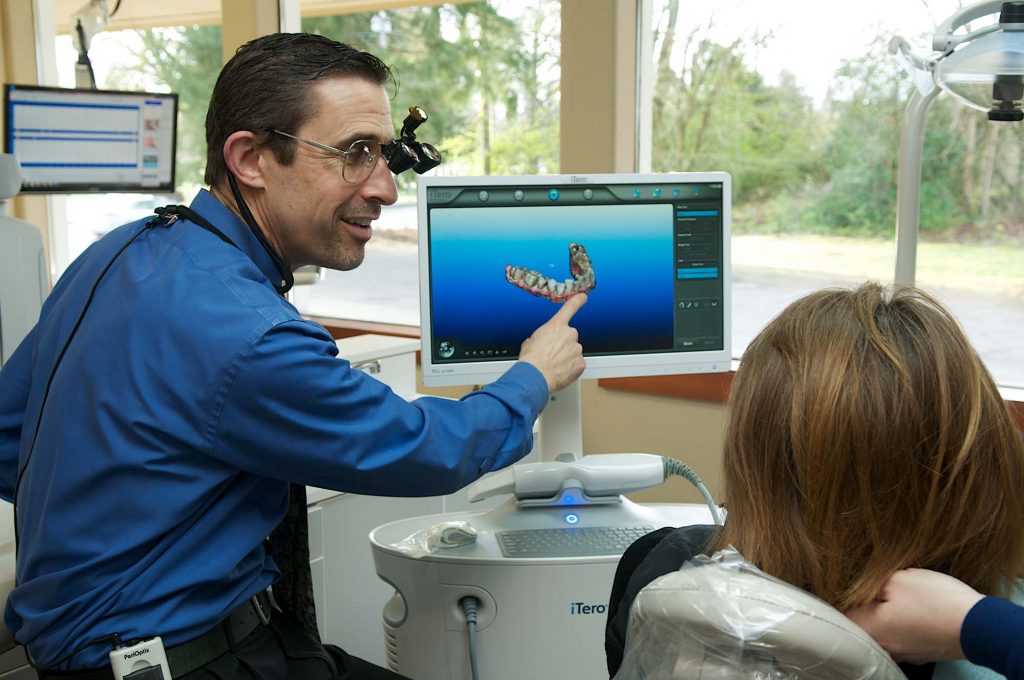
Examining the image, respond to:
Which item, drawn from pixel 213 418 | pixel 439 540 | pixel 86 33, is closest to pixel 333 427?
pixel 213 418

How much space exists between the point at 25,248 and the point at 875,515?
2130 millimetres

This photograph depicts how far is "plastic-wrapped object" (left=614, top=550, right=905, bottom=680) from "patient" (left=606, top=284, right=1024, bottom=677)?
0.42 ft

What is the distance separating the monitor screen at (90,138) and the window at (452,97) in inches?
30.0

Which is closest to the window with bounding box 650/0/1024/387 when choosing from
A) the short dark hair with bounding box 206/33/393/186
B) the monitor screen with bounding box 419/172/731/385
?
the monitor screen with bounding box 419/172/731/385

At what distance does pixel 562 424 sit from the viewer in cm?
176

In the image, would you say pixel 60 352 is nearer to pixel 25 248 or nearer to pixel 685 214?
pixel 685 214

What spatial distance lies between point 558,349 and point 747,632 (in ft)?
3.27

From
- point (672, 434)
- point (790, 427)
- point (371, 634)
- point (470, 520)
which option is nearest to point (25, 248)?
point (371, 634)

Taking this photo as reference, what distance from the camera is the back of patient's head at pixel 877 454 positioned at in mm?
800

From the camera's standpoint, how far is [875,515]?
0.82 meters

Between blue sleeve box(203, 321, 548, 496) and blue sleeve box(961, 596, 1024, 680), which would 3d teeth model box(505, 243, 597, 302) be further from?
blue sleeve box(961, 596, 1024, 680)

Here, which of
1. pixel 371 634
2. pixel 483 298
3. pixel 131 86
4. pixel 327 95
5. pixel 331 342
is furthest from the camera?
pixel 131 86

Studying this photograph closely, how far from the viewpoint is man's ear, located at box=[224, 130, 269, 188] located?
1390 millimetres

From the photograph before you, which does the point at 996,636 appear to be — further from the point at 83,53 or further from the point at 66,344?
the point at 83,53
